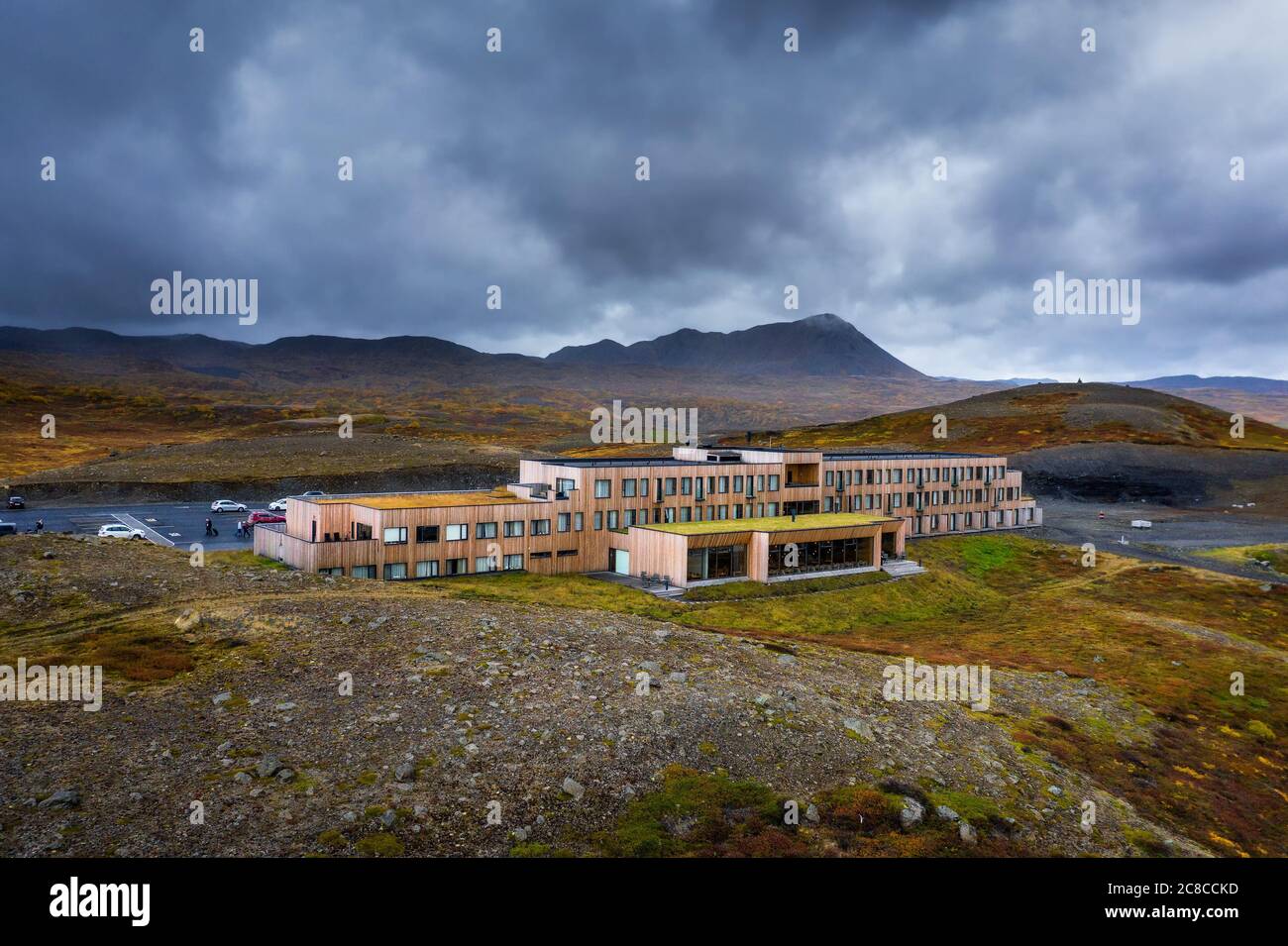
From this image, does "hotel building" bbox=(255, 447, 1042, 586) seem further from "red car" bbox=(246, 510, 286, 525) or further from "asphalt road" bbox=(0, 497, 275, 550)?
"red car" bbox=(246, 510, 286, 525)

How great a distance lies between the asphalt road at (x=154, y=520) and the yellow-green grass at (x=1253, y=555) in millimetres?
108467

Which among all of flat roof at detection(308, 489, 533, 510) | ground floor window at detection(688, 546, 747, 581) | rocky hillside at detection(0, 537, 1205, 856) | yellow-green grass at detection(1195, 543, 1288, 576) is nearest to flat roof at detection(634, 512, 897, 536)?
ground floor window at detection(688, 546, 747, 581)

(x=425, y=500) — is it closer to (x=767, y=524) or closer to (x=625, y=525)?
(x=625, y=525)

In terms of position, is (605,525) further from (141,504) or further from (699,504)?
(141,504)

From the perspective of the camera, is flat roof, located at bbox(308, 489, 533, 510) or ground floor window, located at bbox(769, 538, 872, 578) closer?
flat roof, located at bbox(308, 489, 533, 510)

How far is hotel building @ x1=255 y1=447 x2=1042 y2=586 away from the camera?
55.7 metres

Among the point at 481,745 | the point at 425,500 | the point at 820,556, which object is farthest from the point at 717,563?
the point at 481,745

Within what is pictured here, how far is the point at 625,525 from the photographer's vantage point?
223 ft

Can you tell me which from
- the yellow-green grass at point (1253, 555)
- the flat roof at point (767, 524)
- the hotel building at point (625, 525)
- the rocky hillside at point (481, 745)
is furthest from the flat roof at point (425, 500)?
the yellow-green grass at point (1253, 555)

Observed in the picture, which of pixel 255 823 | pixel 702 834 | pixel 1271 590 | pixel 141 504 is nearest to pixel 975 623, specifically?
pixel 1271 590

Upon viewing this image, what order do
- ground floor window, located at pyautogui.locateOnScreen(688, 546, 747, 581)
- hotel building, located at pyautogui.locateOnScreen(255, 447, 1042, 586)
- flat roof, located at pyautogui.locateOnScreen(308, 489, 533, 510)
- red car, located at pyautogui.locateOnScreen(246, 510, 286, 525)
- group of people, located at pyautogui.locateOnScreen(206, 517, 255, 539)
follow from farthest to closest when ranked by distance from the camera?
red car, located at pyautogui.locateOnScreen(246, 510, 286, 525)
group of people, located at pyautogui.locateOnScreen(206, 517, 255, 539)
ground floor window, located at pyautogui.locateOnScreen(688, 546, 747, 581)
flat roof, located at pyautogui.locateOnScreen(308, 489, 533, 510)
hotel building, located at pyautogui.locateOnScreen(255, 447, 1042, 586)

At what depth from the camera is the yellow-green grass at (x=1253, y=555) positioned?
82250 mm

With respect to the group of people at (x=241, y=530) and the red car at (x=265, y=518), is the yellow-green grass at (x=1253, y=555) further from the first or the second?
the group of people at (x=241, y=530)

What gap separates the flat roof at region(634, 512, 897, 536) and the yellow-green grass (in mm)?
44644
